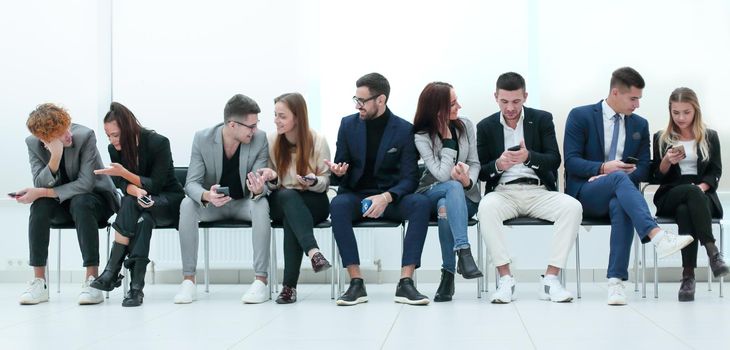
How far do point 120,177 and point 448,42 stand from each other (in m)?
2.25

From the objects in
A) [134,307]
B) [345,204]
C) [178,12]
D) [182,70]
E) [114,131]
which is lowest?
[134,307]

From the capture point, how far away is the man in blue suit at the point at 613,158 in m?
4.27

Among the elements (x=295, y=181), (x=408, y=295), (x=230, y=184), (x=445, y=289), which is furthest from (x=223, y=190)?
(x=445, y=289)

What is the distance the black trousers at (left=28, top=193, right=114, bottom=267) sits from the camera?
15.0ft

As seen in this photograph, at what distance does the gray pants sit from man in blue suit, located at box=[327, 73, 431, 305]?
37cm

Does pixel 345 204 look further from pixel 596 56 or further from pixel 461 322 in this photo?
pixel 596 56

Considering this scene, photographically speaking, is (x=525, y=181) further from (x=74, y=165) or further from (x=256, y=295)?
(x=74, y=165)

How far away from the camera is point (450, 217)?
14.1ft

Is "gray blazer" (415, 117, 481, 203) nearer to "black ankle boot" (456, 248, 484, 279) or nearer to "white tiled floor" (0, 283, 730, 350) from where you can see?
"black ankle boot" (456, 248, 484, 279)

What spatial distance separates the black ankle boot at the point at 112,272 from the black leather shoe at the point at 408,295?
1341 millimetres

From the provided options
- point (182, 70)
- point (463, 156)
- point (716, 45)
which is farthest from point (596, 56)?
point (182, 70)

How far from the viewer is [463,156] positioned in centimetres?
456

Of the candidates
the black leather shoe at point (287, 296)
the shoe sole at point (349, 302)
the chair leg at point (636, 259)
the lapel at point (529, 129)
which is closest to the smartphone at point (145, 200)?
the black leather shoe at point (287, 296)

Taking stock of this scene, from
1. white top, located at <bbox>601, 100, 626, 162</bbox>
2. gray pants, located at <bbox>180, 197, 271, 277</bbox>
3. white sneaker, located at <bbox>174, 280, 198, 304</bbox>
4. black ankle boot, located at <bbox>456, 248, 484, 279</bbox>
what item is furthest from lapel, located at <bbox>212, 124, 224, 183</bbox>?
white top, located at <bbox>601, 100, 626, 162</bbox>
